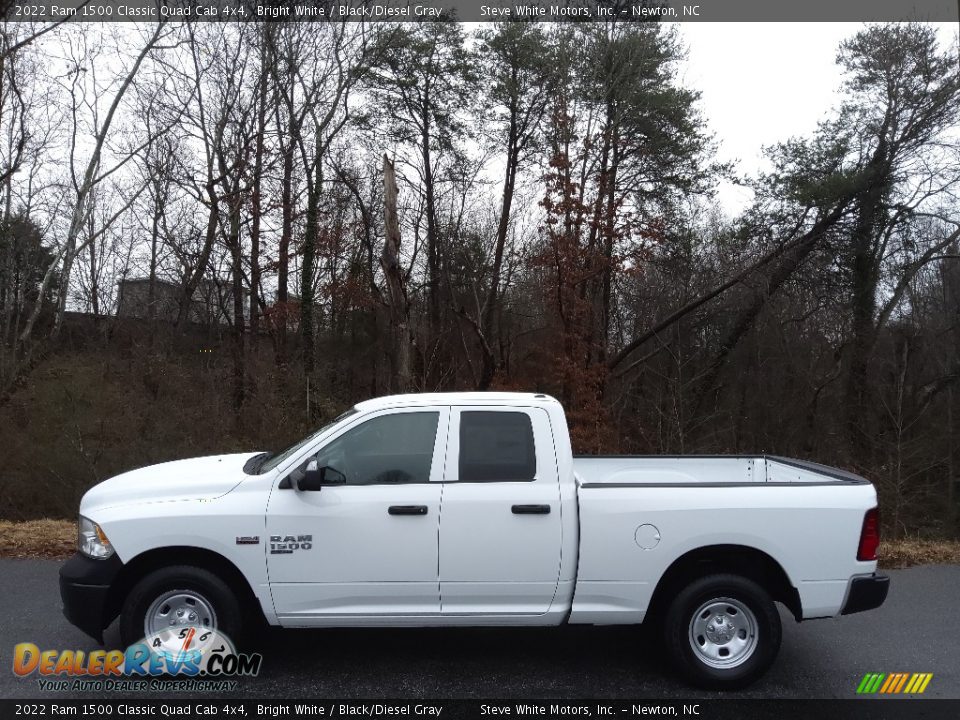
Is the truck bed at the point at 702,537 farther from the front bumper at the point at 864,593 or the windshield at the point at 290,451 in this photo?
the windshield at the point at 290,451

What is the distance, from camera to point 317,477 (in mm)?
4906

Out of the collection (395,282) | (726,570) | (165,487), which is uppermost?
(395,282)

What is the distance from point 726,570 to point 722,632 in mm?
383

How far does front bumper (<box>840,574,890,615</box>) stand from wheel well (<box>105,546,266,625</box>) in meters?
3.68

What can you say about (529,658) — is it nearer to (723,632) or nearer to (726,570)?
(723,632)

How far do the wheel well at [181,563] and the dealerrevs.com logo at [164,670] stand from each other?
0.27m

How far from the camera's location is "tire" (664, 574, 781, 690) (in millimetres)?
4961

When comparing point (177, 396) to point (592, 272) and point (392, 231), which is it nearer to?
point (392, 231)

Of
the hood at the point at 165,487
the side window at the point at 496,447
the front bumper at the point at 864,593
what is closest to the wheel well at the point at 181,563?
the hood at the point at 165,487

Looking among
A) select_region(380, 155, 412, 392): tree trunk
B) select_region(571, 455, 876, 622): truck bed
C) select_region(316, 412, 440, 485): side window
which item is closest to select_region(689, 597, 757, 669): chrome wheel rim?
select_region(571, 455, 876, 622): truck bed

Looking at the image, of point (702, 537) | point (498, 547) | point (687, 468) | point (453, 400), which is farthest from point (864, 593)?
point (453, 400)

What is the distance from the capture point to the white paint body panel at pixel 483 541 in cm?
493

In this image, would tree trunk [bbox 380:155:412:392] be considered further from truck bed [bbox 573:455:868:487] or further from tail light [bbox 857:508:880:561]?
tail light [bbox 857:508:880:561]

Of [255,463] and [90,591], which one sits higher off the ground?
[255,463]
